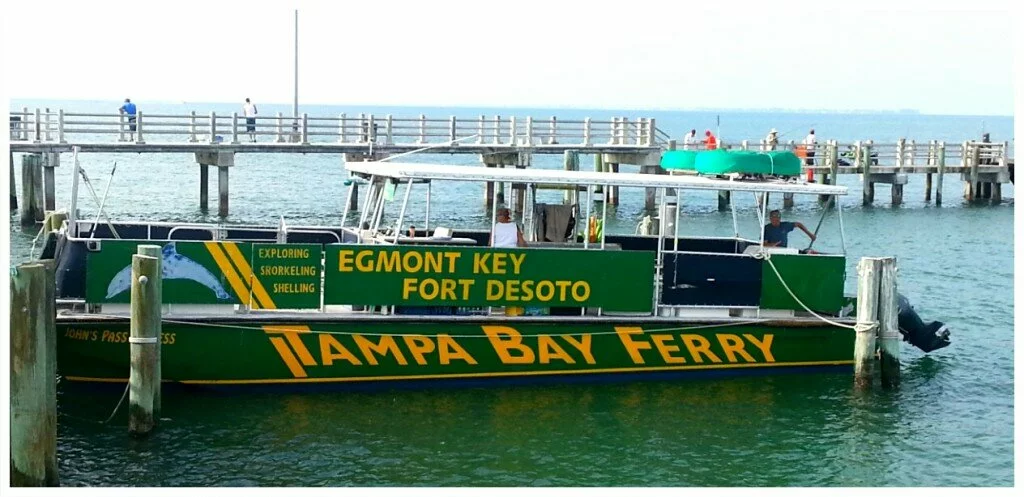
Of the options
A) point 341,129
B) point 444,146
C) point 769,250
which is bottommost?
point 769,250

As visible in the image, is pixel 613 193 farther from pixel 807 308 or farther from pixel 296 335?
pixel 296 335

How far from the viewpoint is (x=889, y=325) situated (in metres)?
18.6

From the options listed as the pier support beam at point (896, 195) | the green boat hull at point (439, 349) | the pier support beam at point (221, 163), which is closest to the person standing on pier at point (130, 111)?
the pier support beam at point (221, 163)

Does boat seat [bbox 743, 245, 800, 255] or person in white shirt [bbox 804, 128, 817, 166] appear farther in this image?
person in white shirt [bbox 804, 128, 817, 166]

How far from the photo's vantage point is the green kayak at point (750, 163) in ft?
63.3

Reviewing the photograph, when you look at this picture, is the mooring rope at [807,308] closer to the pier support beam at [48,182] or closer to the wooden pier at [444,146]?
the wooden pier at [444,146]

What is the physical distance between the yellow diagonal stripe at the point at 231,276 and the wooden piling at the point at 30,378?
3626 mm

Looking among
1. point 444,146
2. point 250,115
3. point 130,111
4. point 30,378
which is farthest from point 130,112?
point 30,378

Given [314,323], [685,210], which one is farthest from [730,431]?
[685,210]

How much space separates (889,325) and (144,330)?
9.84m

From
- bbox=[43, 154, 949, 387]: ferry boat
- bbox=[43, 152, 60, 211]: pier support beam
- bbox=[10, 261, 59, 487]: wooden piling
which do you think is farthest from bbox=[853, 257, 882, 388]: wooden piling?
bbox=[43, 152, 60, 211]: pier support beam

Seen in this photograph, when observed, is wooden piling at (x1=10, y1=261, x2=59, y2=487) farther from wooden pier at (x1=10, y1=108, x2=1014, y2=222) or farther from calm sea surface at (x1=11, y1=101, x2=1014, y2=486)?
wooden pier at (x1=10, y1=108, x2=1014, y2=222)

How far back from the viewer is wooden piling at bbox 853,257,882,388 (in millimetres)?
18250

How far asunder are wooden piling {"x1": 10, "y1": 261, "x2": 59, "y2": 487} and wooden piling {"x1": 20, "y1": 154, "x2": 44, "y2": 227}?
26.0 meters
